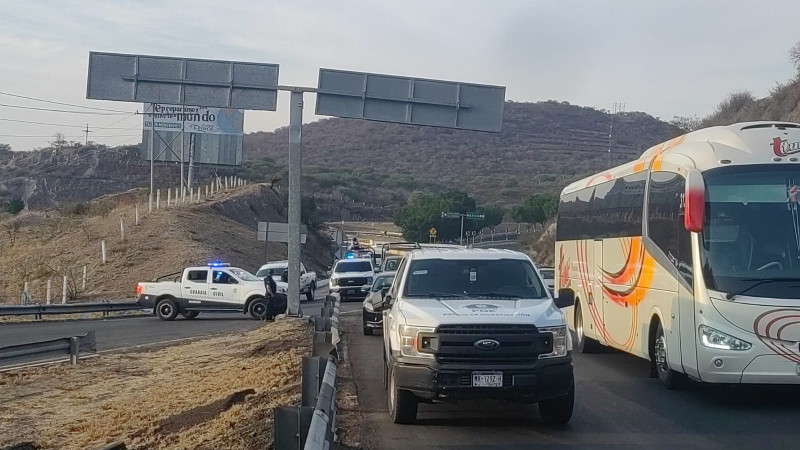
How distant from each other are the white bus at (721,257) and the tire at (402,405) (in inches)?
149

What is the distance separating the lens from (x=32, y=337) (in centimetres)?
2706

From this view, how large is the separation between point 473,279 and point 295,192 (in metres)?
17.0

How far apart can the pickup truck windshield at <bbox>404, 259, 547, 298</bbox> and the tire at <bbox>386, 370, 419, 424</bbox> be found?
1288 millimetres

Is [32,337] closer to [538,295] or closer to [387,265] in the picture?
[387,265]

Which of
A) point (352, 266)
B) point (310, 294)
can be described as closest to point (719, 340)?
point (352, 266)

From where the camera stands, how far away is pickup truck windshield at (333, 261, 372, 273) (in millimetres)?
44812

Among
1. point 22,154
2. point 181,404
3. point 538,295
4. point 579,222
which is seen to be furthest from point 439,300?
point 22,154

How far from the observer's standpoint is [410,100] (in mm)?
27984

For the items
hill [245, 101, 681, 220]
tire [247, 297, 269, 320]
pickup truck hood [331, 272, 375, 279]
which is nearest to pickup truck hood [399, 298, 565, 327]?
tire [247, 297, 269, 320]

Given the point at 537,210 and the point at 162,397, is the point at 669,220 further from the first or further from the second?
the point at 537,210

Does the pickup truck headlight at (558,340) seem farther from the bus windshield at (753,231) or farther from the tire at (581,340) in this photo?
Answer: the tire at (581,340)

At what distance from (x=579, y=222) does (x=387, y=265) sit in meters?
18.5

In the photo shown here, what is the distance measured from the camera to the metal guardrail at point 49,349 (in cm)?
1869

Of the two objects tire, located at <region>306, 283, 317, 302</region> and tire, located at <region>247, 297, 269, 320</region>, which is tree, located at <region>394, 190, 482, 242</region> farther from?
tire, located at <region>247, 297, 269, 320</region>
